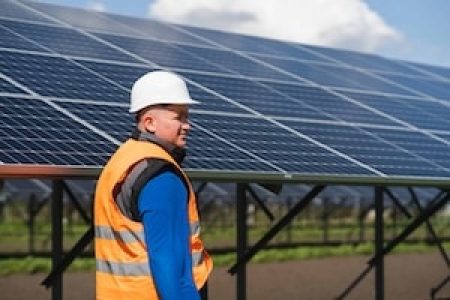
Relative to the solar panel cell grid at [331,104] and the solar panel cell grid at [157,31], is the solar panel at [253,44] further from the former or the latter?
the solar panel cell grid at [331,104]

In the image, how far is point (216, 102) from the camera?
10.7m

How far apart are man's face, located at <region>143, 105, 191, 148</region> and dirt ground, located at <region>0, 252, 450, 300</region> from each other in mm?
13162

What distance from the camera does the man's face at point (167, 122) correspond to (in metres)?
4.48

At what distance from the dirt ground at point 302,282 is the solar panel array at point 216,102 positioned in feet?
15.5

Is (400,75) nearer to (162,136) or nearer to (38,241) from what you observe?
(162,136)

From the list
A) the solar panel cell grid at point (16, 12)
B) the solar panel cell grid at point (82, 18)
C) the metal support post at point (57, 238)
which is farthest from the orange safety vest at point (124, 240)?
the solar panel cell grid at point (82, 18)

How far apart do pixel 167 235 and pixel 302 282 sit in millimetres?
17185

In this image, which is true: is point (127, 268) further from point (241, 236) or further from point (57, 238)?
point (241, 236)

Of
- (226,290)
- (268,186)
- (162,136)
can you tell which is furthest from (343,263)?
(162,136)

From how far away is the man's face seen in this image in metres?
4.48

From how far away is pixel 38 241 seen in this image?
114 ft

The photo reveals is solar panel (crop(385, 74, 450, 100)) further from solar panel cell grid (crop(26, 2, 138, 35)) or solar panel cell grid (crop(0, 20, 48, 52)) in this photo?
solar panel cell grid (crop(0, 20, 48, 52))

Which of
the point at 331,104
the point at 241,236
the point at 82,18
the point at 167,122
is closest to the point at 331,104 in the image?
the point at 331,104

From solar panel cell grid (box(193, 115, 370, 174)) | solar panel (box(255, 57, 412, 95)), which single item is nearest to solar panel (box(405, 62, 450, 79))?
solar panel (box(255, 57, 412, 95))
